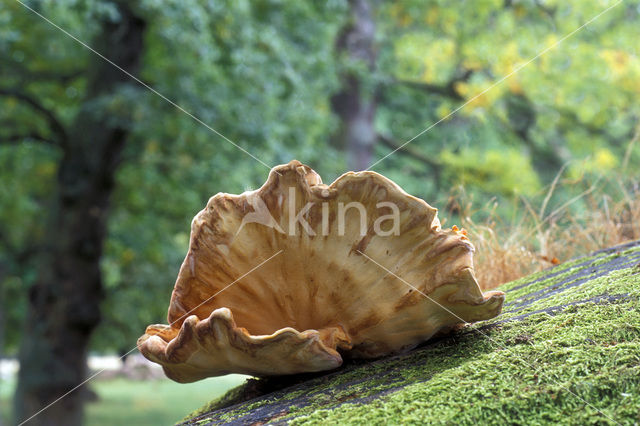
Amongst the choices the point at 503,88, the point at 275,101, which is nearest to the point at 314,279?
the point at 275,101

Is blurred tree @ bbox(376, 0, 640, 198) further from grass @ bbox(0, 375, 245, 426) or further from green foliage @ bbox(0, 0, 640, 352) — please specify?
grass @ bbox(0, 375, 245, 426)

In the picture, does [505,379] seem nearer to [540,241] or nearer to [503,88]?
[540,241]

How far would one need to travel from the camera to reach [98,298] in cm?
821

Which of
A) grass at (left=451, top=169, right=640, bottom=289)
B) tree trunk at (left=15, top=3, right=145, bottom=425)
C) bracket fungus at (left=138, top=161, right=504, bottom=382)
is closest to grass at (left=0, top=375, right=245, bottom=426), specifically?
tree trunk at (left=15, top=3, right=145, bottom=425)

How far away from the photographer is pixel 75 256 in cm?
810

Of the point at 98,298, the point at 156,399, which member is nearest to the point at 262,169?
the point at 98,298

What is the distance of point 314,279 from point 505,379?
0.50 m

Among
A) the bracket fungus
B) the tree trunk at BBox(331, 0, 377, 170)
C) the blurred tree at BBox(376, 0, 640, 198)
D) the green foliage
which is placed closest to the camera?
the bracket fungus

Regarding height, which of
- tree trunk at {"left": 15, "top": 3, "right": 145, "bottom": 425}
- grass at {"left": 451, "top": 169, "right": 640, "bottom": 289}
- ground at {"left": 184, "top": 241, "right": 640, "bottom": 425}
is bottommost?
ground at {"left": 184, "top": 241, "right": 640, "bottom": 425}

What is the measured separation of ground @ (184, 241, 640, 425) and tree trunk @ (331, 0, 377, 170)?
32.2 feet

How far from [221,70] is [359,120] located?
416 cm

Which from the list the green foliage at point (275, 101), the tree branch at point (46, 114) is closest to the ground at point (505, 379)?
the green foliage at point (275, 101)

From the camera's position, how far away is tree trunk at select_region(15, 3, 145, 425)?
770 centimetres

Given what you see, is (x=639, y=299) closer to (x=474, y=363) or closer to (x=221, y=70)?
(x=474, y=363)
